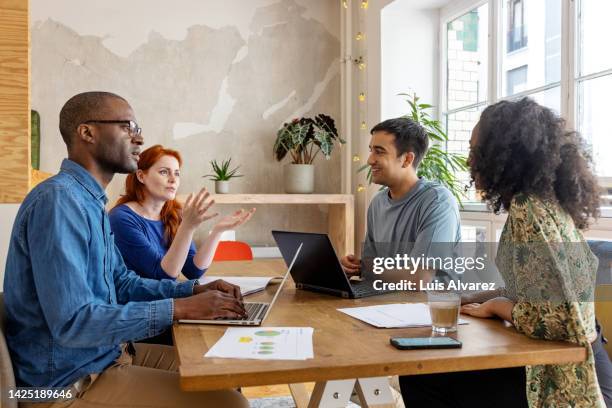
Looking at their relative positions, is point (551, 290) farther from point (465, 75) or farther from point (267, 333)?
point (465, 75)

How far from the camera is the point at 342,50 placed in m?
4.66

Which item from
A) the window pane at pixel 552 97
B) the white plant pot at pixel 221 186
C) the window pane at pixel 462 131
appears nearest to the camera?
the window pane at pixel 552 97

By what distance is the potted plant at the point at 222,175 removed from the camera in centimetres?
416

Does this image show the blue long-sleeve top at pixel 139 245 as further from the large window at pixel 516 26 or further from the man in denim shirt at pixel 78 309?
the large window at pixel 516 26

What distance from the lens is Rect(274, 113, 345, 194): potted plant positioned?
422 cm

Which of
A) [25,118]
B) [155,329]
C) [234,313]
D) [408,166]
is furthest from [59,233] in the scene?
[408,166]

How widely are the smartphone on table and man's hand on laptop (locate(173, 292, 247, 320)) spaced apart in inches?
16.4

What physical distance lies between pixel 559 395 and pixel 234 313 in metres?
0.80

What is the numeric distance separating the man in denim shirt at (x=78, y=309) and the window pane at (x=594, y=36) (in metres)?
2.18

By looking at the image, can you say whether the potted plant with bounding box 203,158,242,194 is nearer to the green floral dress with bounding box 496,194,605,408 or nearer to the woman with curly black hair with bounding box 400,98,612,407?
the woman with curly black hair with bounding box 400,98,612,407

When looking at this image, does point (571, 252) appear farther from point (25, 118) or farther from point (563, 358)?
point (25, 118)

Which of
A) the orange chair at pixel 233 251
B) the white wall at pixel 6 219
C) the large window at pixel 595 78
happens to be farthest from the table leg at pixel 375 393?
the orange chair at pixel 233 251

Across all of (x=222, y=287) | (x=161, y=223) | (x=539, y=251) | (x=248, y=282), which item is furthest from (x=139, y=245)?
(x=539, y=251)

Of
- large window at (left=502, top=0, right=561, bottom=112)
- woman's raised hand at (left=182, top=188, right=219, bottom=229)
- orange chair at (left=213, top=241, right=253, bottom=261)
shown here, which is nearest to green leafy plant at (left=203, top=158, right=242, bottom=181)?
orange chair at (left=213, top=241, right=253, bottom=261)
